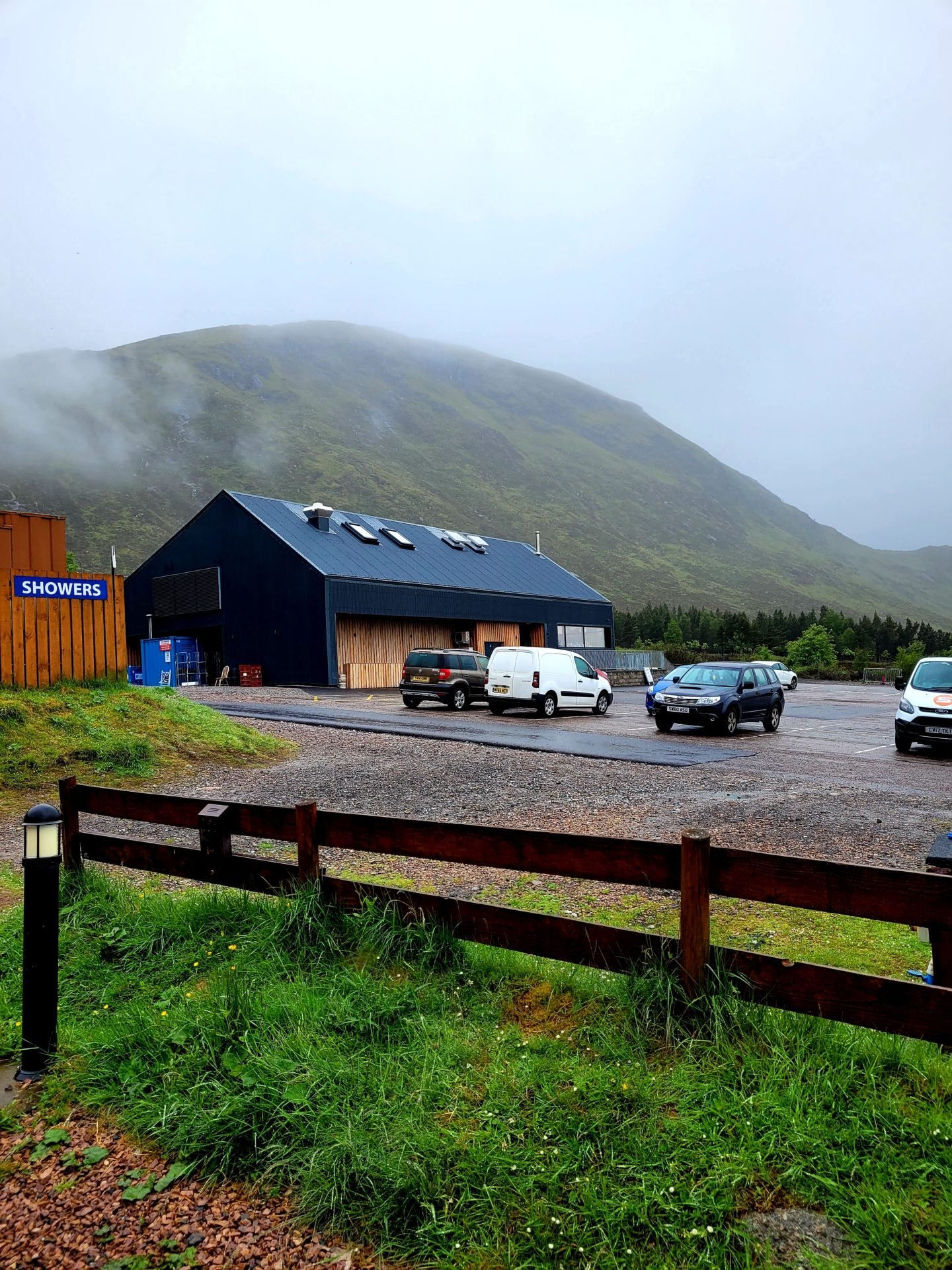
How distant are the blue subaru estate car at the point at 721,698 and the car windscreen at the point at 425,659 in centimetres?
664

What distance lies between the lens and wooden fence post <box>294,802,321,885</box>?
439 cm

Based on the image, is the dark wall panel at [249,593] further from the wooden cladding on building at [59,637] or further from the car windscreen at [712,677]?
the wooden cladding on building at [59,637]

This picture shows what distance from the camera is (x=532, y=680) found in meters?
22.0

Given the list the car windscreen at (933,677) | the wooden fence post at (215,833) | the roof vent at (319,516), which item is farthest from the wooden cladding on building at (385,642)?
the wooden fence post at (215,833)

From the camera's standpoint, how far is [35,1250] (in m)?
2.63

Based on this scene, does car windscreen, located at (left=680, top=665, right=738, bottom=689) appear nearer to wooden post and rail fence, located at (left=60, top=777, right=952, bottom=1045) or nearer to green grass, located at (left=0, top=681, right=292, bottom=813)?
green grass, located at (left=0, top=681, right=292, bottom=813)

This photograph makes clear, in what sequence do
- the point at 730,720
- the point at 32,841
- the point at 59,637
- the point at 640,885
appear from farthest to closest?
the point at 730,720 < the point at 59,637 < the point at 32,841 < the point at 640,885

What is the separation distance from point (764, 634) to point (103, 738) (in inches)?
2822

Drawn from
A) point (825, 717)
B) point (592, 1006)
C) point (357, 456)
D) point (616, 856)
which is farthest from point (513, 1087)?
point (357, 456)

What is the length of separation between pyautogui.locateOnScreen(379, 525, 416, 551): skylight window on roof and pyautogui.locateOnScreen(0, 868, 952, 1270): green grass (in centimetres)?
3575

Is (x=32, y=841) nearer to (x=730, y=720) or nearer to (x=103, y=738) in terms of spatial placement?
(x=103, y=738)

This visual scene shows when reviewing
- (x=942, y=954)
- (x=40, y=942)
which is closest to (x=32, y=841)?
(x=40, y=942)

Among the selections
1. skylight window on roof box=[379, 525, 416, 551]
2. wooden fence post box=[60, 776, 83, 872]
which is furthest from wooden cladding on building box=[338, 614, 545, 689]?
wooden fence post box=[60, 776, 83, 872]

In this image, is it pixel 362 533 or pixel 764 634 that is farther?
pixel 764 634
